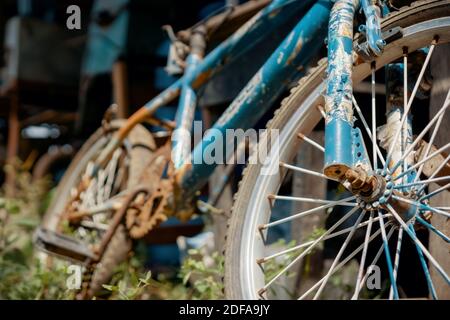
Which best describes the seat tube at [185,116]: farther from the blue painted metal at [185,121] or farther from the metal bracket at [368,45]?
the metal bracket at [368,45]

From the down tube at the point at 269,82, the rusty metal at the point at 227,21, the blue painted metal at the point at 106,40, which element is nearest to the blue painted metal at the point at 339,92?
the down tube at the point at 269,82

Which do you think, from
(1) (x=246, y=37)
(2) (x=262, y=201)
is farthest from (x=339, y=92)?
(1) (x=246, y=37)

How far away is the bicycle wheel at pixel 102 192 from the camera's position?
275 centimetres

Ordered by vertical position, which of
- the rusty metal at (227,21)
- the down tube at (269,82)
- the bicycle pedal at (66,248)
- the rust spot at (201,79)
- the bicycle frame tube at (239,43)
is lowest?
the bicycle pedal at (66,248)

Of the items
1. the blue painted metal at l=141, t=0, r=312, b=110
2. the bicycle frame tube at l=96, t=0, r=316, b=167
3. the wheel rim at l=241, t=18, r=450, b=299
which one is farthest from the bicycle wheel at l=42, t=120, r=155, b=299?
the wheel rim at l=241, t=18, r=450, b=299

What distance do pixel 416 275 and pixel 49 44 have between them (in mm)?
4502

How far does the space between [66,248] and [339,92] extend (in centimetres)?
149

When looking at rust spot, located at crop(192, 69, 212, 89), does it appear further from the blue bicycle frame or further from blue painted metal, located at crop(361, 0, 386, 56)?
blue painted metal, located at crop(361, 0, 386, 56)

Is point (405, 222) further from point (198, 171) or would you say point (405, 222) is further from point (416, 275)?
point (198, 171)

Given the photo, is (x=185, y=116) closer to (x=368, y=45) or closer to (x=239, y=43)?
(x=239, y=43)

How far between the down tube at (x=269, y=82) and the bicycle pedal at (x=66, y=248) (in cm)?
52

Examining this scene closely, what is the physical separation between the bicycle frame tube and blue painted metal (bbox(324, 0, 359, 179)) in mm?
617

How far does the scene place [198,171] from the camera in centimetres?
243

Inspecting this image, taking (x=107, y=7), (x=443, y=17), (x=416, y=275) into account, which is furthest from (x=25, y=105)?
(x=443, y=17)
